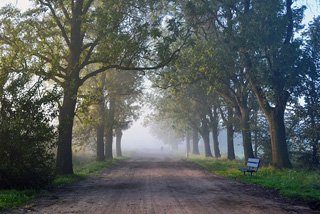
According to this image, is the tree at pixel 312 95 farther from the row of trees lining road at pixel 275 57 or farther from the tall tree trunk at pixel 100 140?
the tall tree trunk at pixel 100 140

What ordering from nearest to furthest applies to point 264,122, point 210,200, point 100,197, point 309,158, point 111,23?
point 210,200, point 100,197, point 111,23, point 309,158, point 264,122

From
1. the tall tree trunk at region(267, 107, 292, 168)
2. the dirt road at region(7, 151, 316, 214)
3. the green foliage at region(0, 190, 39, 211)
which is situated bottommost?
the dirt road at region(7, 151, 316, 214)

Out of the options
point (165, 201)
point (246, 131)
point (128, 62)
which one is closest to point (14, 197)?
point (165, 201)

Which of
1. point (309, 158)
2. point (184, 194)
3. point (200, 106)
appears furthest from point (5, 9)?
point (200, 106)

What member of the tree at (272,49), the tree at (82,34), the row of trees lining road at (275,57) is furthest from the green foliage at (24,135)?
the tree at (272,49)

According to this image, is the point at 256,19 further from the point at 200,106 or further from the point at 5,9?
the point at 200,106

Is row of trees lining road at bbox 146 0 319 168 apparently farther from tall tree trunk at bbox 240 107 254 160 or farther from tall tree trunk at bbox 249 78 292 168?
tall tree trunk at bbox 240 107 254 160

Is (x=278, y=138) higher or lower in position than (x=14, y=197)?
higher

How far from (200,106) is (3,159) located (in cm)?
2908

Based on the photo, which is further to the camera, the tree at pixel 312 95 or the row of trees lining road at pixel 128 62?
the tree at pixel 312 95

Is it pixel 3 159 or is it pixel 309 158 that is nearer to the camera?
pixel 3 159

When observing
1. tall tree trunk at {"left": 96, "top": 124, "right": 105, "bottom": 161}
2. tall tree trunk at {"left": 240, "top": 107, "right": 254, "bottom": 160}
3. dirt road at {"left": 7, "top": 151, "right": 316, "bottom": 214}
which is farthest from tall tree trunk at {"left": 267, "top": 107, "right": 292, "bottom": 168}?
tall tree trunk at {"left": 96, "top": 124, "right": 105, "bottom": 161}

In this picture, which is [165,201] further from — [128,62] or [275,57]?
[275,57]

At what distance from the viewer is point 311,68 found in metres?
18.6
